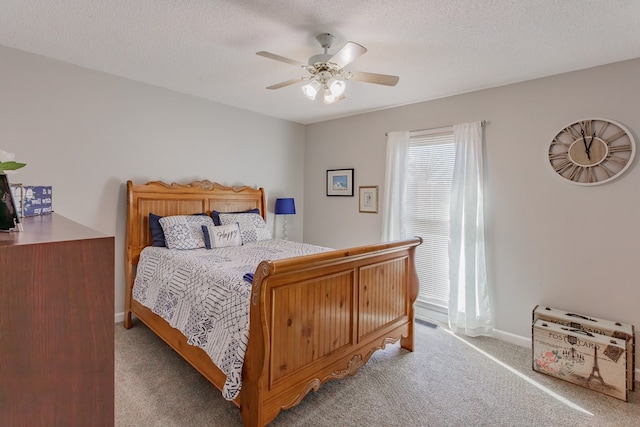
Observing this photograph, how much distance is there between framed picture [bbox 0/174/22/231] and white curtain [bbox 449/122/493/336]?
10.8ft

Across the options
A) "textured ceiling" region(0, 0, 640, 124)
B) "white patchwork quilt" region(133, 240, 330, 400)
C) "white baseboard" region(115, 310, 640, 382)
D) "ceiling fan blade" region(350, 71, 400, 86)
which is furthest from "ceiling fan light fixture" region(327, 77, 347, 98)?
"white baseboard" region(115, 310, 640, 382)

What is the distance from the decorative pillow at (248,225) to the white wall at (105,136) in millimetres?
590

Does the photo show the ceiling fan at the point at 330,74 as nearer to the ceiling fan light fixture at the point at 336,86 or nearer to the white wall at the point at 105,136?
the ceiling fan light fixture at the point at 336,86

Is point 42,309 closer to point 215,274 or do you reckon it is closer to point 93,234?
point 93,234

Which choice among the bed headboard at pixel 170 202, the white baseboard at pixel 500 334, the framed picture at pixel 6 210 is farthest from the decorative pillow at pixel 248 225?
the framed picture at pixel 6 210

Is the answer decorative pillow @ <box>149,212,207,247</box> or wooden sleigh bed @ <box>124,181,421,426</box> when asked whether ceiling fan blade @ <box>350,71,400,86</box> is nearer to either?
wooden sleigh bed @ <box>124,181,421,426</box>

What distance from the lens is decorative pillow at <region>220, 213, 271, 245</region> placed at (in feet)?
11.8

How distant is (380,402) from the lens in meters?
2.09

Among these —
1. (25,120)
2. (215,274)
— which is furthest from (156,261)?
(25,120)

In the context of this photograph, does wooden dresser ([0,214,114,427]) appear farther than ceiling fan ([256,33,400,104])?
No

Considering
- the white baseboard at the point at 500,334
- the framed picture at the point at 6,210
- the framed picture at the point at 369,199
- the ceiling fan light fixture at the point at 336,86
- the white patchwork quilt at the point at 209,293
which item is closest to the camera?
the framed picture at the point at 6,210

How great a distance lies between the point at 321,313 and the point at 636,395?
7.78 ft

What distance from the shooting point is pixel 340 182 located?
14.6 feet

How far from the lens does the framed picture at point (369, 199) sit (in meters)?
4.07
